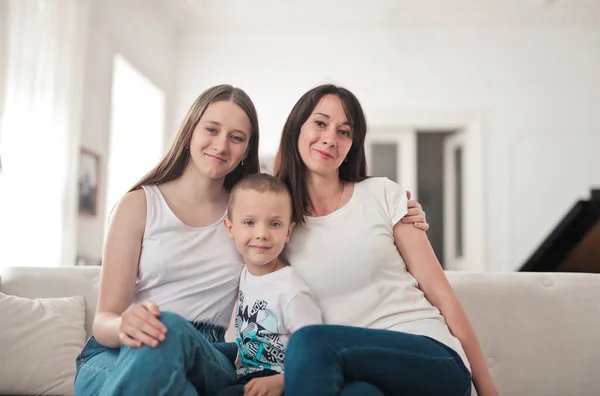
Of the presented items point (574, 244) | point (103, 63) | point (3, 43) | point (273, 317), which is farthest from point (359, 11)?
point (273, 317)

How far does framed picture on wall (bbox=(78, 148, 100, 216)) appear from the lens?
4082 millimetres

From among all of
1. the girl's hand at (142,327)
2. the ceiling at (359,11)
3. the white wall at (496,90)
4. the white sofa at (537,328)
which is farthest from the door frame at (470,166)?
the girl's hand at (142,327)

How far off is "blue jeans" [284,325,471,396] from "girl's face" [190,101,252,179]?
54cm

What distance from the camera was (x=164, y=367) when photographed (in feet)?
3.69

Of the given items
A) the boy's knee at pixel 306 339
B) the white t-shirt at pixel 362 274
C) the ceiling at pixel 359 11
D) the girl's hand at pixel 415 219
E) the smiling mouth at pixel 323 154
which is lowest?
the boy's knee at pixel 306 339

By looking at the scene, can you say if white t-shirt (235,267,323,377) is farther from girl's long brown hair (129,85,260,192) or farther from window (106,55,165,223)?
window (106,55,165,223)

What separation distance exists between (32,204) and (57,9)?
46.7 inches

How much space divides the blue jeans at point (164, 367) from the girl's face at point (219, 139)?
0.48 m

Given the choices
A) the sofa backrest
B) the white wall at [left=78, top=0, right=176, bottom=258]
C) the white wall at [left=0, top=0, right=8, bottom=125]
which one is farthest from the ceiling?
the sofa backrest

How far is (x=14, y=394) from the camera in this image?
1.87 meters

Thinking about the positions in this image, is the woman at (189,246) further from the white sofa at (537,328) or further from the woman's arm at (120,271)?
the white sofa at (537,328)

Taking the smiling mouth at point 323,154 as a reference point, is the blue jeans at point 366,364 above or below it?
below

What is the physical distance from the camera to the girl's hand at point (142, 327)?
1.14 m

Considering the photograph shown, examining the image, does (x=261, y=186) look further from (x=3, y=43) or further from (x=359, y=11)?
(x=359, y=11)
